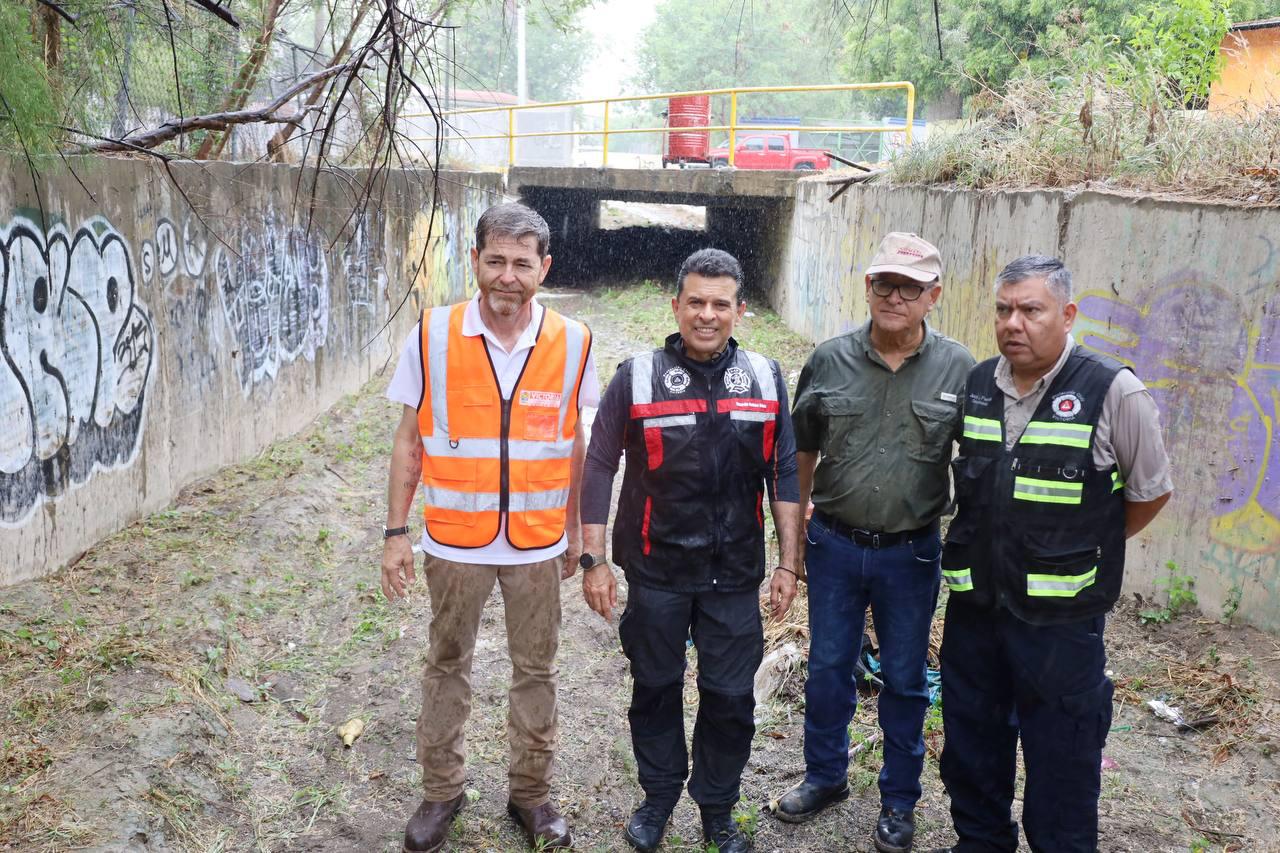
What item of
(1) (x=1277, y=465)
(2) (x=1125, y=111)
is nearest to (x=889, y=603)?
(1) (x=1277, y=465)

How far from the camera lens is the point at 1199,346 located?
489cm

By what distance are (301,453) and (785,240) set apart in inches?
383

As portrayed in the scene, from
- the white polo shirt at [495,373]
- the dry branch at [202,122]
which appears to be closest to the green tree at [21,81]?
the dry branch at [202,122]

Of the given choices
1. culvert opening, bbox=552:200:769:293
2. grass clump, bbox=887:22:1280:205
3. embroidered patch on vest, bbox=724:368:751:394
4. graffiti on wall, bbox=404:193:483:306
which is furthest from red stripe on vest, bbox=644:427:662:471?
culvert opening, bbox=552:200:769:293

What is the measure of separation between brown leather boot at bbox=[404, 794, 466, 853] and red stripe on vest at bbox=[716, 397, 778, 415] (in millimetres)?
1637

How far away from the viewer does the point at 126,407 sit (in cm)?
595

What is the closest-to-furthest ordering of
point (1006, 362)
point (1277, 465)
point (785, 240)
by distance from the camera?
1. point (1006, 362)
2. point (1277, 465)
3. point (785, 240)

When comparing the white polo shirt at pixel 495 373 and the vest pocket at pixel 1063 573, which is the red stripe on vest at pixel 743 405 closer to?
the white polo shirt at pixel 495 373

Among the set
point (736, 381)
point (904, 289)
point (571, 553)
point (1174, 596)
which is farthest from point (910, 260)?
point (1174, 596)

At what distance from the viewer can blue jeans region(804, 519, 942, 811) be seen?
3443 millimetres

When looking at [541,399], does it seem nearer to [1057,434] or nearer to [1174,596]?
[1057,434]

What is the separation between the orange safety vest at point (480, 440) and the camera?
3.26 metres

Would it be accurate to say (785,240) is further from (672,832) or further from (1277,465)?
(672,832)

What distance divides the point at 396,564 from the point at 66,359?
3052 millimetres
